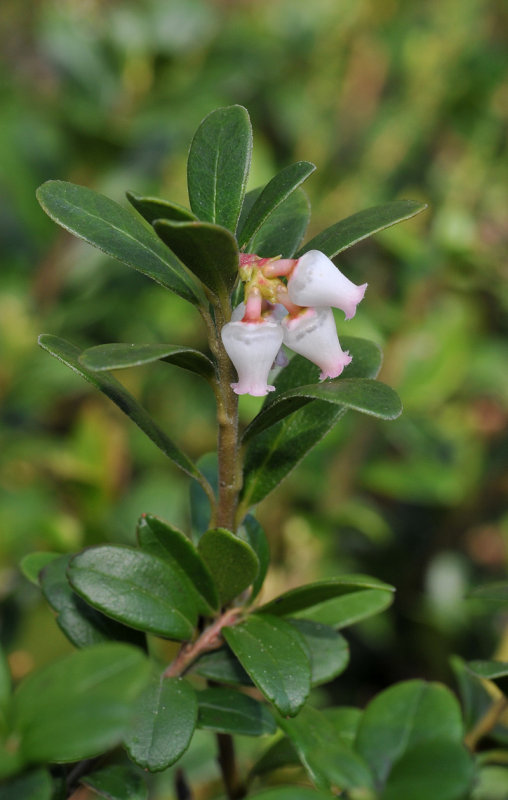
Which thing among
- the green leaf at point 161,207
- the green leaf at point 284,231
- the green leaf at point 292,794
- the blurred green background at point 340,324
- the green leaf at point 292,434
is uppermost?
the green leaf at point 161,207

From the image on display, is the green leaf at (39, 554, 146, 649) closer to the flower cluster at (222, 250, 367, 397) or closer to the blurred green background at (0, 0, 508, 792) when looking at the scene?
the flower cluster at (222, 250, 367, 397)

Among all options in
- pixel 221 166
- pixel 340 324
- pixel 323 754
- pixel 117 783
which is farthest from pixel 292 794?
pixel 340 324

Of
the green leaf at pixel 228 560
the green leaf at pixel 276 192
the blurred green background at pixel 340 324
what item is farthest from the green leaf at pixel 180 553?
the blurred green background at pixel 340 324

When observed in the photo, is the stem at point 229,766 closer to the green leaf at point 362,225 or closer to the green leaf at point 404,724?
the green leaf at point 404,724

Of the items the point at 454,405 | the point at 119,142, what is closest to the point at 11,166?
the point at 119,142

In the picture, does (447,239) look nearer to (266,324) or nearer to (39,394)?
(39,394)

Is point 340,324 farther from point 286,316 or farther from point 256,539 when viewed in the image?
point 286,316
